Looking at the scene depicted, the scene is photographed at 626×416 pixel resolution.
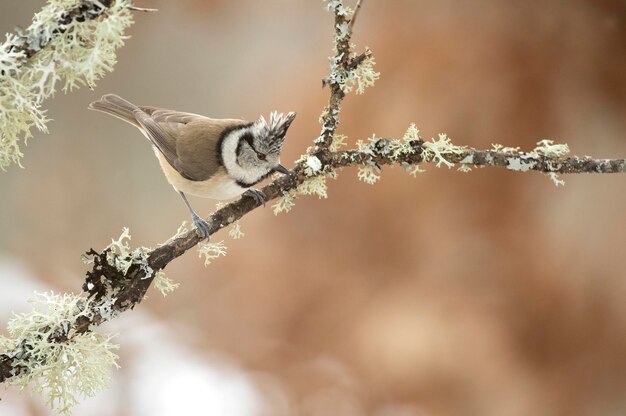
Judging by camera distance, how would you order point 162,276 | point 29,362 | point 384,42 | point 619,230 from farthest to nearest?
point 384,42 < point 619,230 < point 162,276 < point 29,362

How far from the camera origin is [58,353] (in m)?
0.72

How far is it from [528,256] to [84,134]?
1.15 m

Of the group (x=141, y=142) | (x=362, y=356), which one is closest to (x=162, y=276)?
(x=362, y=356)

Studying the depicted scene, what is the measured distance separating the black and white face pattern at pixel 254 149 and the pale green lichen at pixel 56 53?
0.88 feet

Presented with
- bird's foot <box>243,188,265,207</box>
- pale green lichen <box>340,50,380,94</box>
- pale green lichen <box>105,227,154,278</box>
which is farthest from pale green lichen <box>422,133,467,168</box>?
pale green lichen <box>105,227,154,278</box>

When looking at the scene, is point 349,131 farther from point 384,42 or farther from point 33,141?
point 33,141

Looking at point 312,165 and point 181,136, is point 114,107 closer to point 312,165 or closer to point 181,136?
point 181,136

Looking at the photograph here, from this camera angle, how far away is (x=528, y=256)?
1.58 metres

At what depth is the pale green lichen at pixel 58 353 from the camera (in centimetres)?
71

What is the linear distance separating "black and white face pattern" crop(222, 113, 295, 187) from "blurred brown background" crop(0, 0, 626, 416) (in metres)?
0.67

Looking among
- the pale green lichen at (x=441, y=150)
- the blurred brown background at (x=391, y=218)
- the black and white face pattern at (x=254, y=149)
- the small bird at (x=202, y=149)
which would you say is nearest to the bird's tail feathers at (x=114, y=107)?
the small bird at (x=202, y=149)

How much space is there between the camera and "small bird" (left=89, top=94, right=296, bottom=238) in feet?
3.01

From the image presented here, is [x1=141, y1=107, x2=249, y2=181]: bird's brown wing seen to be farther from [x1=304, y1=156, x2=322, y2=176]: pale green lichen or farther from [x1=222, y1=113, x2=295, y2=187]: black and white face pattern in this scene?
[x1=304, y1=156, x2=322, y2=176]: pale green lichen

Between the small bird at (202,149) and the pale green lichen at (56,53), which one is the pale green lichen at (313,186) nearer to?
the small bird at (202,149)
